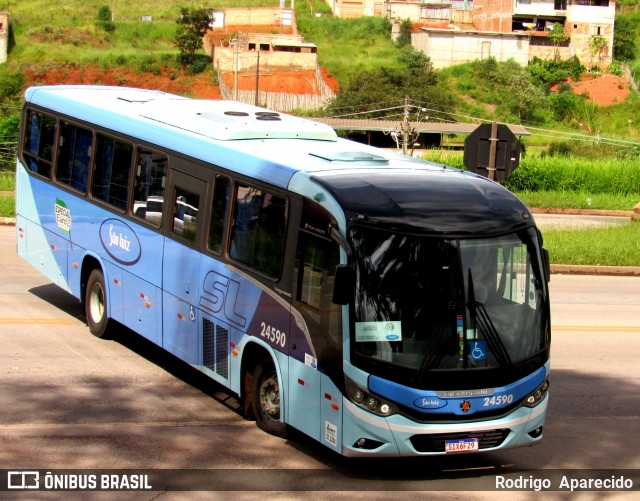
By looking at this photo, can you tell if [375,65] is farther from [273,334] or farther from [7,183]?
[273,334]

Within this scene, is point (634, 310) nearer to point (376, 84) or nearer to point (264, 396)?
point (264, 396)

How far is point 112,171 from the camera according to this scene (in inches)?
560

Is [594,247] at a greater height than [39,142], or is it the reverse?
[39,142]

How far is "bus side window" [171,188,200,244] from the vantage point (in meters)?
12.0

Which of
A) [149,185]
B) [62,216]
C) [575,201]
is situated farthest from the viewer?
[575,201]

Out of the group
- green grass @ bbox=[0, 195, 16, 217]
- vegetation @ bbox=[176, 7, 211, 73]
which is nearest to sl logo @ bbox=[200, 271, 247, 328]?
green grass @ bbox=[0, 195, 16, 217]

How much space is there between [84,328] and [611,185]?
41.0m

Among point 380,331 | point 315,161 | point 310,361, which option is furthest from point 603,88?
point 380,331

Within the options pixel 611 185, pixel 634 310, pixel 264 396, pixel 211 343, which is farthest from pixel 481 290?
pixel 611 185

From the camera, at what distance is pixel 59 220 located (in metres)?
15.5

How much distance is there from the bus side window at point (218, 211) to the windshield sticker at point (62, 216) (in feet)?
14.2

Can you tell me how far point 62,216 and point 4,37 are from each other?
81.5m

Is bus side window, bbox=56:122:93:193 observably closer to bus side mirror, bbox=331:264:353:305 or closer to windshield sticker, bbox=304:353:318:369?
windshield sticker, bbox=304:353:318:369

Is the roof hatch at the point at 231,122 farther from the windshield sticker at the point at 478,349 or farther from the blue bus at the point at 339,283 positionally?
the windshield sticker at the point at 478,349
